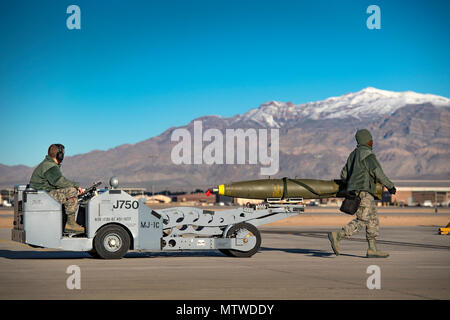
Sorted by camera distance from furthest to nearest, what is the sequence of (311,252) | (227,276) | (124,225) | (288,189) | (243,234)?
1. (311,252)
2. (288,189)
3. (243,234)
4. (124,225)
5. (227,276)

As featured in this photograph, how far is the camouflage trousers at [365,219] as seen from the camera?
49.1 ft

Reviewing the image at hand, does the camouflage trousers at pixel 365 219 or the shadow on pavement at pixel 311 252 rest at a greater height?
the camouflage trousers at pixel 365 219

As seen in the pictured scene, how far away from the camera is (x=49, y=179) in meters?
14.7

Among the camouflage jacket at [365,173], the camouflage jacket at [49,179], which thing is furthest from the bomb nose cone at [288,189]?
the camouflage jacket at [49,179]

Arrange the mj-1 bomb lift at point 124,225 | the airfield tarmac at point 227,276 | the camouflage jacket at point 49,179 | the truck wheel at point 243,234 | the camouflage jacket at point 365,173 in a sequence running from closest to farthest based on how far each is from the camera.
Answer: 1. the airfield tarmac at point 227,276
2. the mj-1 bomb lift at point 124,225
3. the camouflage jacket at point 49,179
4. the camouflage jacket at point 365,173
5. the truck wheel at point 243,234

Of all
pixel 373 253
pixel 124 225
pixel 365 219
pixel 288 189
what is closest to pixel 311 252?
pixel 288 189

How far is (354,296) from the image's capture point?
9305 mm

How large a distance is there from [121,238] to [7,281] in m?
4.04

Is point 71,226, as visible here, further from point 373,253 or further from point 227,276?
point 373,253

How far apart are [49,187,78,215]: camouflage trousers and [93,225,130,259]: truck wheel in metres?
0.87

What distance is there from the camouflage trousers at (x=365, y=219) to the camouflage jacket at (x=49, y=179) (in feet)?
21.2

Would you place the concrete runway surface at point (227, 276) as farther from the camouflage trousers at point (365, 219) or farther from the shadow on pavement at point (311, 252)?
the camouflage trousers at point (365, 219)

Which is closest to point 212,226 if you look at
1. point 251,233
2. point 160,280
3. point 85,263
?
point 251,233
